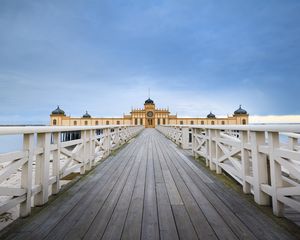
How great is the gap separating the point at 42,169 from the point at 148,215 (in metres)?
1.72

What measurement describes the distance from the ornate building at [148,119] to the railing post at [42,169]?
63.7 meters

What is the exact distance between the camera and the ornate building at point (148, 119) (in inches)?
2685

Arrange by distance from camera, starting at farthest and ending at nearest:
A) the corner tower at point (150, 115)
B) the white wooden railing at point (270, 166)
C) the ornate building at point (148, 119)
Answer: the ornate building at point (148, 119) → the corner tower at point (150, 115) → the white wooden railing at point (270, 166)

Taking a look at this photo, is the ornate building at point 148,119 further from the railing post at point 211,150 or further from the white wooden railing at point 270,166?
the white wooden railing at point 270,166

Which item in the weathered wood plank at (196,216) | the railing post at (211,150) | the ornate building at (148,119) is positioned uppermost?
the ornate building at (148,119)

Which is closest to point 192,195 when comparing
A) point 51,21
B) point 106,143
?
point 106,143

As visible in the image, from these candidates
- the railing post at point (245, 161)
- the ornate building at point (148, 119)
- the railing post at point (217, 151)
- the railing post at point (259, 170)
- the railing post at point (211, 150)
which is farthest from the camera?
the ornate building at point (148, 119)

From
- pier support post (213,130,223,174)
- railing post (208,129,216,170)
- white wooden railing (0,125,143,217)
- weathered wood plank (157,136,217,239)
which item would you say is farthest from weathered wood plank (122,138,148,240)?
railing post (208,129,216,170)

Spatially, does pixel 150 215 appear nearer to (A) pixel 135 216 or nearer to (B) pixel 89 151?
(A) pixel 135 216

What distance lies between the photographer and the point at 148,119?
2675 inches

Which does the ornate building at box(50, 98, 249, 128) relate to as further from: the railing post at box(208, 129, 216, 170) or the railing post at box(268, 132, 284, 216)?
the railing post at box(268, 132, 284, 216)

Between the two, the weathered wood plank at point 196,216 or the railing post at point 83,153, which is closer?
the weathered wood plank at point 196,216

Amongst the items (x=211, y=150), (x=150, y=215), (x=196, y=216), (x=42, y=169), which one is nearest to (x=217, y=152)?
(x=211, y=150)

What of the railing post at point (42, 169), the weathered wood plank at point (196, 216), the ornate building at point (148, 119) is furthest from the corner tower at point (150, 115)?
the railing post at point (42, 169)
